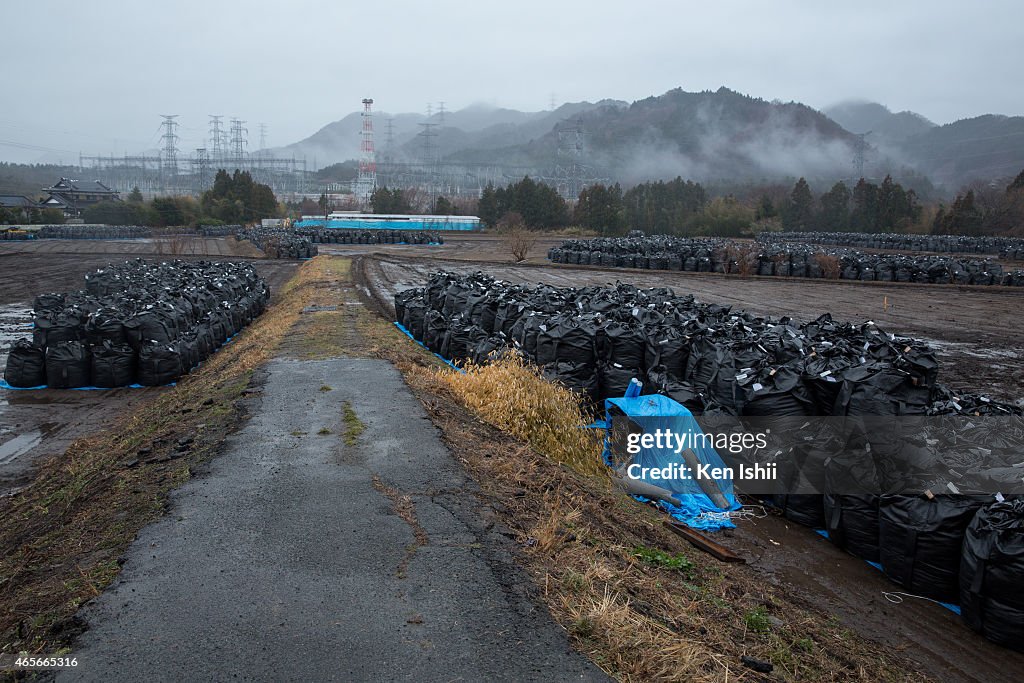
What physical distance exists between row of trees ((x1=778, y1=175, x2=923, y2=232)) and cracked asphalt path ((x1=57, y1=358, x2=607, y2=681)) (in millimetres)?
69875

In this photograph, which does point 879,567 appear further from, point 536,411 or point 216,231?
point 216,231

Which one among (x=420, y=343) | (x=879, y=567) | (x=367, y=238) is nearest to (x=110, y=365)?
(x=420, y=343)

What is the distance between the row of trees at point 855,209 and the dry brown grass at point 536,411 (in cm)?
6656

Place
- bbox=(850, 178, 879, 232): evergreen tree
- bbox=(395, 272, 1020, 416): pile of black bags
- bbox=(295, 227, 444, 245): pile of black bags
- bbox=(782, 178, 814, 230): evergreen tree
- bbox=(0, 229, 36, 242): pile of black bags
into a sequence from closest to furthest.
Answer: bbox=(395, 272, 1020, 416): pile of black bags → bbox=(0, 229, 36, 242): pile of black bags → bbox=(295, 227, 444, 245): pile of black bags → bbox=(850, 178, 879, 232): evergreen tree → bbox=(782, 178, 814, 230): evergreen tree

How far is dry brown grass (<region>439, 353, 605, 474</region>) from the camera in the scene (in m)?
7.21

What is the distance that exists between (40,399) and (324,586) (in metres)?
9.64

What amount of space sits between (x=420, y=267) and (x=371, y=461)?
28966mm

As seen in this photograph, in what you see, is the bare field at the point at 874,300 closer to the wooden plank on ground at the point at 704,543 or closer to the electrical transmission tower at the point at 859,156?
the wooden plank on ground at the point at 704,543

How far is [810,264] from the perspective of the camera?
30.2 metres

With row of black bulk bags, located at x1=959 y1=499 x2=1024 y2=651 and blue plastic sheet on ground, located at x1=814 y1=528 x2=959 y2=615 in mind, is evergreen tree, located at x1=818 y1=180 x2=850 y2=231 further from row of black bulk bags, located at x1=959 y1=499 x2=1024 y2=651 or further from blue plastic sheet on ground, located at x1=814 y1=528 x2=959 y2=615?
row of black bulk bags, located at x1=959 y1=499 x2=1024 y2=651

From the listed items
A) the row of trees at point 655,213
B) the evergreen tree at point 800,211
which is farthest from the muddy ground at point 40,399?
the evergreen tree at point 800,211

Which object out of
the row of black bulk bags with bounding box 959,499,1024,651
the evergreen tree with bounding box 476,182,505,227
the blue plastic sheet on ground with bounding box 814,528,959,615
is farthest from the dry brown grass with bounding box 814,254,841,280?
the evergreen tree with bounding box 476,182,505,227

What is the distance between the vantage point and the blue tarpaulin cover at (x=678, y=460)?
625cm

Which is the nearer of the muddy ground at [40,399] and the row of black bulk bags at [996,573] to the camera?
the row of black bulk bags at [996,573]
